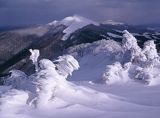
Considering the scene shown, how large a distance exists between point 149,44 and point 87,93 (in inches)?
780

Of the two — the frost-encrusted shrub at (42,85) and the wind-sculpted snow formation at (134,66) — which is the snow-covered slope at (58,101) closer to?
the frost-encrusted shrub at (42,85)

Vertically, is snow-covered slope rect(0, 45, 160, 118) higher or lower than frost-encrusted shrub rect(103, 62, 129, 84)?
lower

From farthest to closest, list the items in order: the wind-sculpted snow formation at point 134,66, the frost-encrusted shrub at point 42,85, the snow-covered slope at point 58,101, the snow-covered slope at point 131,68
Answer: the snow-covered slope at point 131,68 → the wind-sculpted snow formation at point 134,66 → the frost-encrusted shrub at point 42,85 → the snow-covered slope at point 58,101

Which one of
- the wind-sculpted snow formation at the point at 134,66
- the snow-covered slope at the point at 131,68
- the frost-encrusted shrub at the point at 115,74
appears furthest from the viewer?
the snow-covered slope at the point at 131,68

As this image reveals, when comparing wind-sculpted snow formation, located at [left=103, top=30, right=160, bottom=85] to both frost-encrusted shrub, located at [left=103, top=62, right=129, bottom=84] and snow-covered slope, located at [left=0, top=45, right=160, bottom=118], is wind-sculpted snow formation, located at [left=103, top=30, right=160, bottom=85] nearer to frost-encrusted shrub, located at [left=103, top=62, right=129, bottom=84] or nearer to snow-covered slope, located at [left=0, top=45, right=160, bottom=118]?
frost-encrusted shrub, located at [left=103, top=62, right=129, bottom=84]

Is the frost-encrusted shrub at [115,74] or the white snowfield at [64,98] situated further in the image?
the frost-encrusted shrub at [115,74]

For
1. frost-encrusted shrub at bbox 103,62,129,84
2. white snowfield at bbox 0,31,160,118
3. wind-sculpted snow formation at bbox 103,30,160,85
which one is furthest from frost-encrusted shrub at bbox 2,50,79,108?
wind-sculpted snow formation at bbox 103,30,160,85

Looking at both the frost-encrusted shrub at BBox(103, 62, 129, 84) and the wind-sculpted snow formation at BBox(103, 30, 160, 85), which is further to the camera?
the wind-sculpted snow formation at BBox(103, 30, 160, 85)

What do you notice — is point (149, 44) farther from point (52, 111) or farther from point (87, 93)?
point (52, 111)

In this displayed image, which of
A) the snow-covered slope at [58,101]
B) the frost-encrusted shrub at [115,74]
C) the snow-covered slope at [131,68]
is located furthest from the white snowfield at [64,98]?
the snow-covered slope at [131,68]

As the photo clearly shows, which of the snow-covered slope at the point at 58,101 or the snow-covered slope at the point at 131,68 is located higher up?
the snow-covered slope at the point at 131,68

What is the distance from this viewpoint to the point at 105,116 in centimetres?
2695

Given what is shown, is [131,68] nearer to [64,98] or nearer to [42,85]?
[64,98]

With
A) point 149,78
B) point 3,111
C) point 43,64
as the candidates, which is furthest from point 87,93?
point 149,78
